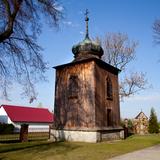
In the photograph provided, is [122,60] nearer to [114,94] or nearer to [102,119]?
[114,94]

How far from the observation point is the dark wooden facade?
71.8ft

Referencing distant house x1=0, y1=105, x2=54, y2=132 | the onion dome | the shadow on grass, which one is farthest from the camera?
distant house x1=0, y1=105, x2=54, y2=132

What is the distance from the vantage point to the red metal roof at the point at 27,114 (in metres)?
48.5

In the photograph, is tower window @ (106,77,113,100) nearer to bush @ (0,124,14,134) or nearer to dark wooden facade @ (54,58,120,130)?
dark wooden facade @ (54,58,120,130)

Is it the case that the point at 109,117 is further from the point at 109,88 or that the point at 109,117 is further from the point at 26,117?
the point at 26,117

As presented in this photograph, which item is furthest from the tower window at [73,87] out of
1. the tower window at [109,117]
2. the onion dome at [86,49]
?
the tower window at [109,117]

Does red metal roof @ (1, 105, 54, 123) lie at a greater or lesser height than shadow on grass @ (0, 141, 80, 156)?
greater

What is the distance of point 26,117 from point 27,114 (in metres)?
1.71

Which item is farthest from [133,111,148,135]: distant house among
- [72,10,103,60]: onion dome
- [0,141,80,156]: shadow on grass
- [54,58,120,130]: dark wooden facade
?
[0,141,80,156]: shadow on grass

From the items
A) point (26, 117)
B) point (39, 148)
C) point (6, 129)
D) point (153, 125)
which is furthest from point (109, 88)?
point (26, 117)

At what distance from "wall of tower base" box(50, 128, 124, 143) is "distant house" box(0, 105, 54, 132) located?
2500 cm

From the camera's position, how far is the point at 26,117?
5025 cm

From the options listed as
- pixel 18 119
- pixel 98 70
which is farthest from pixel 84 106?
pixel 18 119

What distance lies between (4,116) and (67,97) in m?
29.3
